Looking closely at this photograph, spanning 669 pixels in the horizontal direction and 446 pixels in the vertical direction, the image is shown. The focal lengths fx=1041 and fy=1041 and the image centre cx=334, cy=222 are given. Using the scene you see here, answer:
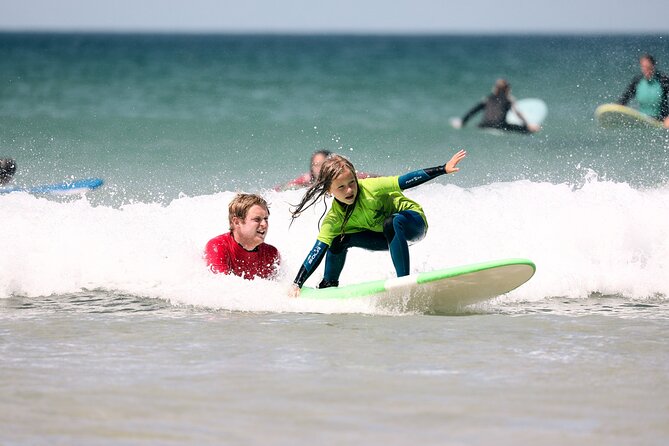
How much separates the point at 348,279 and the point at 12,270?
262 cm

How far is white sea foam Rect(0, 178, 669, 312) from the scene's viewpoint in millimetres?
7586

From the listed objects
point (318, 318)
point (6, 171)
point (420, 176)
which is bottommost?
point (318, 318)

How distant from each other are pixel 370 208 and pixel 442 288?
2.31 ft

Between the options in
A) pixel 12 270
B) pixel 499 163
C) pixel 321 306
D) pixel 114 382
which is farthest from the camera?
pixel 499 163

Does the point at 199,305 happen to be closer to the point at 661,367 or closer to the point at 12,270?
the point at 12,270

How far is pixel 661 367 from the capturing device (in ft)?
17.1

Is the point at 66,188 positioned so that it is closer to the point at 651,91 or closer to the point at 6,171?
→ the point at 6,171

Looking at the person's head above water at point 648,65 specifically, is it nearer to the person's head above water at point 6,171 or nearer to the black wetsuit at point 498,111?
the black wetsuit at point 498,111

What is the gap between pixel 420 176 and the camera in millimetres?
6543

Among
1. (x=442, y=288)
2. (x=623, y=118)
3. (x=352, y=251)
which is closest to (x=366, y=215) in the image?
(x=442, y=288)

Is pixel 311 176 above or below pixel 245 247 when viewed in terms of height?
above

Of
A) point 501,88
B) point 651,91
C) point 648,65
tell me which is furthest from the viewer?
point 501,88

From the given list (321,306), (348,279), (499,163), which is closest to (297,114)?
(499,163)

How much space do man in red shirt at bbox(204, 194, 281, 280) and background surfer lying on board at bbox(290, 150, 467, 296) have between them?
0.94 feet
